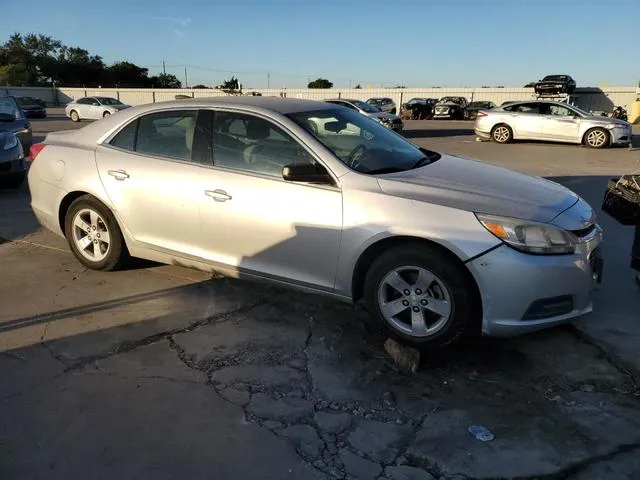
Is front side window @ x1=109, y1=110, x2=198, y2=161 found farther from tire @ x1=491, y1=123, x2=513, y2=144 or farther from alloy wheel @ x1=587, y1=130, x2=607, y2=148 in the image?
tire @ x1=491, y1=123, x2=513, y2=144

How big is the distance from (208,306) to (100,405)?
145 cm

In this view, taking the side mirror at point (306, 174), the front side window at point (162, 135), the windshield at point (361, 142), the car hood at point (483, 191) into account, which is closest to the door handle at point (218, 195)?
the front side window at point (162, 135)

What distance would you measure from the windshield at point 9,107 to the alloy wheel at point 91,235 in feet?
22.3

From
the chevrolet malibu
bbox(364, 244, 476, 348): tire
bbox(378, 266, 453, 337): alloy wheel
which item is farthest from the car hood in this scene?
bbox(378, 266, 453, 337): alloy wheel

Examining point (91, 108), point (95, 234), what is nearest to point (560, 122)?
point (95, 234)

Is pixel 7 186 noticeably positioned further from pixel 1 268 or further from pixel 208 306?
pixel 208 306

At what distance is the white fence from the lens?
42438 mm

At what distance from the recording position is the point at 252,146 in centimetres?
421

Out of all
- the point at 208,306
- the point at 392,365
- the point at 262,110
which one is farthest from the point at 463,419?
the point at 262,110

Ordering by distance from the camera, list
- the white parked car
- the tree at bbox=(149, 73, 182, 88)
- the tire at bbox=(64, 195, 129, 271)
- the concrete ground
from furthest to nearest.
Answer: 1. the tree at bbox=(149, 73, 182, 88)
2. the white parked car
3. the tire at bbox=(64, 195, 129, 271)
4. the concrete ground

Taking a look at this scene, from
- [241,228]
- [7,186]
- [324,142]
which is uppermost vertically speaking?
[324,142]

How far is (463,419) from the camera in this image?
2.98 metres

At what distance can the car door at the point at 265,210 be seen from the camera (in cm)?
379

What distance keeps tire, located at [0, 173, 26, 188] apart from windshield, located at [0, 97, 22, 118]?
1610mm
